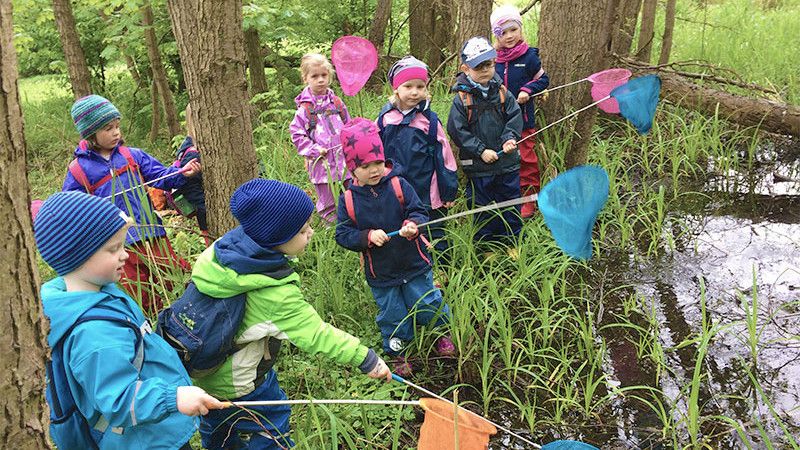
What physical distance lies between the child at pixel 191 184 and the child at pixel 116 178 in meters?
0.27

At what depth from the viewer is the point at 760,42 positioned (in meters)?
7.24

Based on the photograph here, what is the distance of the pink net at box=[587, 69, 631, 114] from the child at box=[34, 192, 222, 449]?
3812 millimetres

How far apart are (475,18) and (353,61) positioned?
1071 mm

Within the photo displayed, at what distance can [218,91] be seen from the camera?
2.93m

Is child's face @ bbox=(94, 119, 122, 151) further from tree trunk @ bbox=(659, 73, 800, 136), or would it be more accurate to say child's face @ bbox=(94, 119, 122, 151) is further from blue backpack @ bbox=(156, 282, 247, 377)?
tree trunk @ bbox=(659, 73, 800, 136)

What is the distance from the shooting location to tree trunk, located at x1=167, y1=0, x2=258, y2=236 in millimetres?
2801

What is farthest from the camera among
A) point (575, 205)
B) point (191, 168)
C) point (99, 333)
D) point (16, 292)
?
point (191, 168)

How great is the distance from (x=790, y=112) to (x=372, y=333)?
4.11m

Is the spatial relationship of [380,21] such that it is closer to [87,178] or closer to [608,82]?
[608,82]

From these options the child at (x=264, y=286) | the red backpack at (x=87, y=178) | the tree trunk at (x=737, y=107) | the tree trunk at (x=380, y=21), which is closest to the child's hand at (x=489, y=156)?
the child at (x=264, y=286)

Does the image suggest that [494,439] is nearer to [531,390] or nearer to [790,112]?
[531,390]

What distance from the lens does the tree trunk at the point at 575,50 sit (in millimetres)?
4457

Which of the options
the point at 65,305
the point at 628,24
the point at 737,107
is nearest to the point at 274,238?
the point at 65,305

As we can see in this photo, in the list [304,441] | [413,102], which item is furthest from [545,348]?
[413,102]
